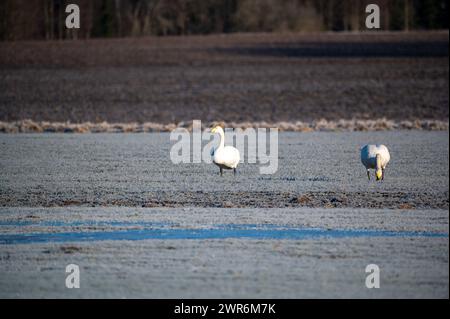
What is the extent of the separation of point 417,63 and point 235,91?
13427 mm

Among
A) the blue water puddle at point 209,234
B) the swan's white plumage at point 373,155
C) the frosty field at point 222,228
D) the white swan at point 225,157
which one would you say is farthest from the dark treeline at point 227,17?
the blue water puddle at point 209,234

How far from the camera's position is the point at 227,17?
77438 mm

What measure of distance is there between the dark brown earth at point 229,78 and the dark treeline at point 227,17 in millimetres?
6452

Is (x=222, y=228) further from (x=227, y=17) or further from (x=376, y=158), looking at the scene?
(x=227, y=17)

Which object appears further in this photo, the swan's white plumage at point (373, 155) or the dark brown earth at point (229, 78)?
the dark brown earth at point (229, 78)

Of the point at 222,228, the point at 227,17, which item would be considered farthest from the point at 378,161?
the point at 227,17

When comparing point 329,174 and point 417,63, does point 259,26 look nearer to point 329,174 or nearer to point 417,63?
point 417,63

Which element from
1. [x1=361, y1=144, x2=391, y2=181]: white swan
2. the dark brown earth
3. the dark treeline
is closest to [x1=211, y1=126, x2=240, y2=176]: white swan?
[x1=361, y1=144, x2=391, y2=181]: white swan

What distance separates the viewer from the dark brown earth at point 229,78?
36.8m

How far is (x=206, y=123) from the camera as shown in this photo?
32.4m

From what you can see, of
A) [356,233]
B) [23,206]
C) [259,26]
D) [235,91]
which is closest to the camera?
[356,233]

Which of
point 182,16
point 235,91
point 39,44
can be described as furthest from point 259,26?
point 235,91

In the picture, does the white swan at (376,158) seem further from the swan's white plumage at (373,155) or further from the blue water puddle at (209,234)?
the blue water puddle at (209,234)

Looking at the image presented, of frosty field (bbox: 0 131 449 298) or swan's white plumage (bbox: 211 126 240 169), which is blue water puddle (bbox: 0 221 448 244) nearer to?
frosty field (bbox: 0 131 449 298)
